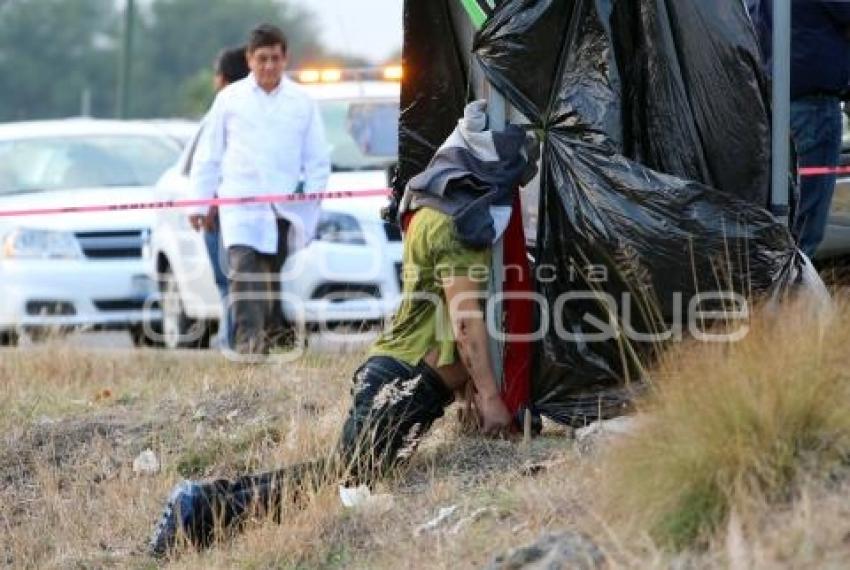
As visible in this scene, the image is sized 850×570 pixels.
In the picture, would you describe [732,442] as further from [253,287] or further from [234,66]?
[234,66]

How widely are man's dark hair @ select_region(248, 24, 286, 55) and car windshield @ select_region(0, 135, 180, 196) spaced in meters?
3.36

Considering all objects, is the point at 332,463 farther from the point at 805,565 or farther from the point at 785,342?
the point at 805,565

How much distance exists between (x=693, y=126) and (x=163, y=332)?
22.8ft

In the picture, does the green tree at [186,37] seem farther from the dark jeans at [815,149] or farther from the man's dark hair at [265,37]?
the dark jeans at [815,149]

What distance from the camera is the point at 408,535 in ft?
21.1

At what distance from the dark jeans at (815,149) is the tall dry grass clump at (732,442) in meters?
2.84

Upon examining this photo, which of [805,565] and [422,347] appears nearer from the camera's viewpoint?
[805,565]

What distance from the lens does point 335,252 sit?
12383 millimetres

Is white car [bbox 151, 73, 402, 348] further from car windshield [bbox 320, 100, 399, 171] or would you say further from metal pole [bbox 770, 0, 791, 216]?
metal pole [bbox 770, 0, 791, 216]

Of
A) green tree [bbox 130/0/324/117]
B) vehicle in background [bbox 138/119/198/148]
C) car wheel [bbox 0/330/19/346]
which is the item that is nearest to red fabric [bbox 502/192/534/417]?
car wheel [bbox 0/330/19/346]

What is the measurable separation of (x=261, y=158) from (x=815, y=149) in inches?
145

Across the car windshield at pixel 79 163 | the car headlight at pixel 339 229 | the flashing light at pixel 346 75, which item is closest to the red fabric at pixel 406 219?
the car headlight at pixel 339 229

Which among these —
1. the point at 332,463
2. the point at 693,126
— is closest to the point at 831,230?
the point at 693,126

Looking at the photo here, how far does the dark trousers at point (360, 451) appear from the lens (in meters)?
6.89
